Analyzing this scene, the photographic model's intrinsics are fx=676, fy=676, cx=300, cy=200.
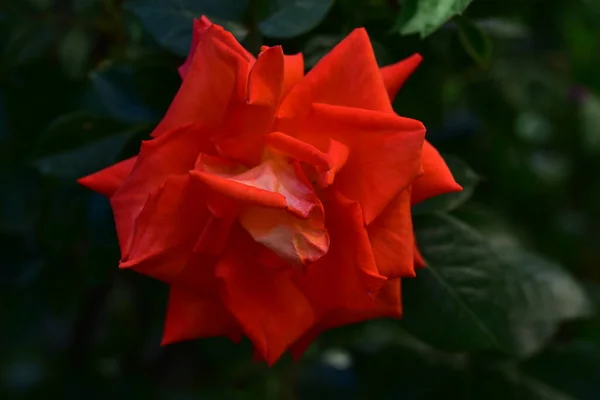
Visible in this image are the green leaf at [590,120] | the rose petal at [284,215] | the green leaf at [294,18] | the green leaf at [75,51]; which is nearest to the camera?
the rose petal at [284,215]

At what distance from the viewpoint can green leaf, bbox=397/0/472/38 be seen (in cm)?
46

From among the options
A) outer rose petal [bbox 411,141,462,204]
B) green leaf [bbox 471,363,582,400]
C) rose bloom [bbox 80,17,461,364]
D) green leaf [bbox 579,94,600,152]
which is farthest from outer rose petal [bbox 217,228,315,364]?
green leaf [bbox 579,94,600,152]

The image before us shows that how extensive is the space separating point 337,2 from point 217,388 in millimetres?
611

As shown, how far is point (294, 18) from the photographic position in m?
0.49

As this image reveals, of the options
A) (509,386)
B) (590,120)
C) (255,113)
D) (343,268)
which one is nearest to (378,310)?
(343,268)

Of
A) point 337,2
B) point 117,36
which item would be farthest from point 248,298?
point 117,36

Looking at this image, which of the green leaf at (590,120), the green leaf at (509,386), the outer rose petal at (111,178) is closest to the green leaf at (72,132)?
the outer rose petal at (111,178)

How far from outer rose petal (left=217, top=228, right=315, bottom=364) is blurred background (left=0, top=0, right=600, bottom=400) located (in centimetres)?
15

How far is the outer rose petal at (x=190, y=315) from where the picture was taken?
45cm

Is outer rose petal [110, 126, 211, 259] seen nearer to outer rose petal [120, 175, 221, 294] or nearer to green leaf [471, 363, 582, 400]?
outer rose petal [120, 175, 221, 294]

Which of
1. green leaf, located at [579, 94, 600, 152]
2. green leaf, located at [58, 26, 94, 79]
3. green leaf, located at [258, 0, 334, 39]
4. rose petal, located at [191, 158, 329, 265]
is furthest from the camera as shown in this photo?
green leaf, located at [579, 94, 600, 152]

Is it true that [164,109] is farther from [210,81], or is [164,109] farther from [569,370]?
[569,370]

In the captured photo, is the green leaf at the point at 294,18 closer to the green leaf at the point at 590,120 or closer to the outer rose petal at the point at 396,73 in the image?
the outer rose petal at the point at 396,73

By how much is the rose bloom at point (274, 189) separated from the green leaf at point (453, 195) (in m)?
0.10
